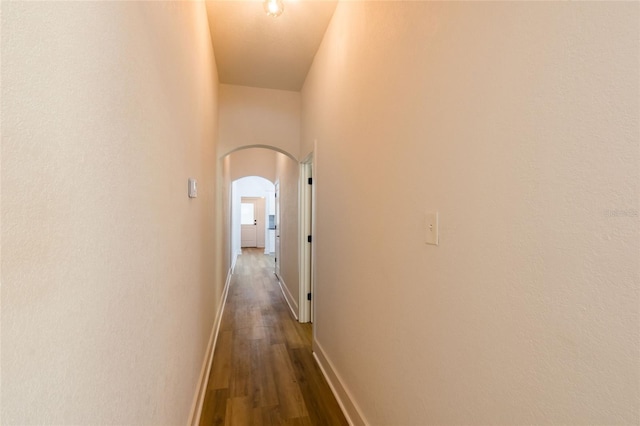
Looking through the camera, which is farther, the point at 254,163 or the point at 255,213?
the point at 255,213

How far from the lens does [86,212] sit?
0.59 m

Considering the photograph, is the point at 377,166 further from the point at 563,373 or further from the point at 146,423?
the point at 146,423

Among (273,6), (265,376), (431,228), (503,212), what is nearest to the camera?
(503,212)

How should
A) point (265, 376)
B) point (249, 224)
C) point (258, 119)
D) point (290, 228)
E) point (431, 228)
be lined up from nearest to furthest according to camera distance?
point (431, 228), point (265, 376), point (258, 119), point (290, 228), point (249, 224)

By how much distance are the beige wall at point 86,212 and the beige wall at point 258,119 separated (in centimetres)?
234

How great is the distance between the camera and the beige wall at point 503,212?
1.96ft

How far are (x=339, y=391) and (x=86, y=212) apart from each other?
2.13 m

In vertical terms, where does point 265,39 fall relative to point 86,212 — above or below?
above

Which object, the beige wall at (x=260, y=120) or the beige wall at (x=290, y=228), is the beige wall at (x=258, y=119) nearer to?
the beige wall at (x=260, y=120)

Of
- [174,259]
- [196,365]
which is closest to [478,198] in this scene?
[174,259]

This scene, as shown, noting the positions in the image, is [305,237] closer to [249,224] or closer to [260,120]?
[260,120]

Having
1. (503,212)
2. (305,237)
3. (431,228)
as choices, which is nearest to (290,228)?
(305,237)

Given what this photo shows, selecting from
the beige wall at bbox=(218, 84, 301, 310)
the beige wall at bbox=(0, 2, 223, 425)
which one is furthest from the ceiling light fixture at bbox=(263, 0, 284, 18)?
the beige wall at bbox=(218, 84, 301, 310)

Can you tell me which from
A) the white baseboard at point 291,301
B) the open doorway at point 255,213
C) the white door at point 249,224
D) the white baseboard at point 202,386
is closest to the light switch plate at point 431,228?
the white baseboard at point 202,386
